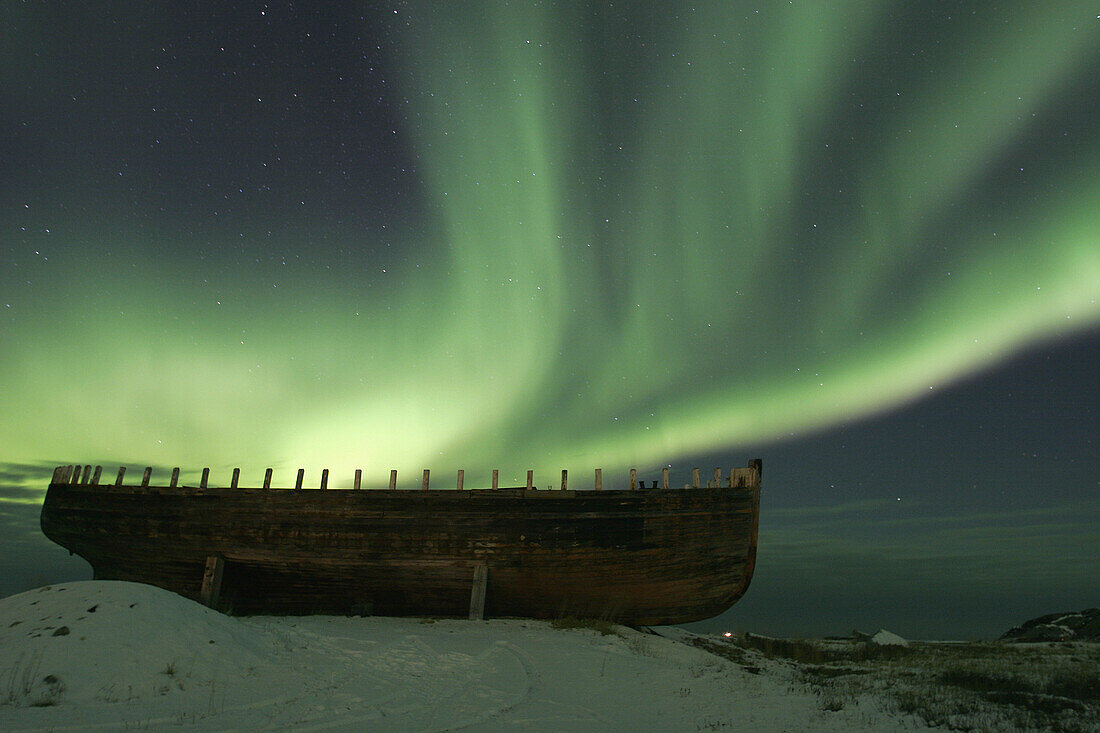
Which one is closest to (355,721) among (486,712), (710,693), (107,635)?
(486,712)

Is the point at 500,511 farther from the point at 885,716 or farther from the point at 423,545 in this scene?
the point at 885,716

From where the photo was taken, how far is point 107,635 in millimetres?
9469

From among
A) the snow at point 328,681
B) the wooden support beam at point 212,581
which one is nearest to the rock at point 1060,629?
the snow at point 328,681

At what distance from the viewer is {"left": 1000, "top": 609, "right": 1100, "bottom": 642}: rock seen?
23250mm

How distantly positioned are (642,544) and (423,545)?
695 cm

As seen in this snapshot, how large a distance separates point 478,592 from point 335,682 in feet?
28.2

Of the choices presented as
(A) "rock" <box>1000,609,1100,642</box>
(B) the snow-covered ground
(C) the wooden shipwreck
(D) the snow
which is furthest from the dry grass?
(A) "rock" <box>1000,609,1100,642</box>

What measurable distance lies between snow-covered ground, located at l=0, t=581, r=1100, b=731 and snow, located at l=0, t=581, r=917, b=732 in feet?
0.10

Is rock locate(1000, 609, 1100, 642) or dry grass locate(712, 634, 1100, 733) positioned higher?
dry grass locate(712, 634, 1100, 733)

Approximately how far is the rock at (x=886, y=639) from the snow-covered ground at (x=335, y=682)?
12.0 meters

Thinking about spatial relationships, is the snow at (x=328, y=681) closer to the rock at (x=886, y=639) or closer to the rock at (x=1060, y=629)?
the rock at (x=886, y=639)

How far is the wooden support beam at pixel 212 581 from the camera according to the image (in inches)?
752

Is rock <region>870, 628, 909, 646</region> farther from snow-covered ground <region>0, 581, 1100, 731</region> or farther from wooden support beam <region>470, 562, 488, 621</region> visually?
wooden support beam <region>470, 562, 488, 621</region>

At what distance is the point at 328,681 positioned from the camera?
31.0ft
